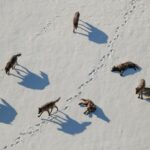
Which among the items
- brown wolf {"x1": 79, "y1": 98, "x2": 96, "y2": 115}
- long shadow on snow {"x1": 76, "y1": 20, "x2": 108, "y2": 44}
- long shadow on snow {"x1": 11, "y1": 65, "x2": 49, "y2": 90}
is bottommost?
brown wolf {"x1": 79, "y1": 98, "x2": 96, "y2": 115}

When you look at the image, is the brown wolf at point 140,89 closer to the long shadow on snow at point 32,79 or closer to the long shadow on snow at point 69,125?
the long shadow on snow at point 69,125

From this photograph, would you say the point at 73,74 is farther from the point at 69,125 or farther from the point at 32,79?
the point at 69,125

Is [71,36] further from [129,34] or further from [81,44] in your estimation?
[129,34]

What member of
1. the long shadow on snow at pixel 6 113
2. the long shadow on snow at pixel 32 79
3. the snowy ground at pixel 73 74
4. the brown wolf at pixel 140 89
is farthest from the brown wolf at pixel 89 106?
the long shadow on snow at pixel 6 113

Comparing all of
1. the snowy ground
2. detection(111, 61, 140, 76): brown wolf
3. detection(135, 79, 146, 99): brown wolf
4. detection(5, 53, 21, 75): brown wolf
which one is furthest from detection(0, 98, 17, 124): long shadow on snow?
detection(135, 79, 146, 99): brown wolf

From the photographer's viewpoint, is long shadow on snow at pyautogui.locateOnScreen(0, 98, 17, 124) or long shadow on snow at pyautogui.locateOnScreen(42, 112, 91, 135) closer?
long shadow on snow at pyautogui.locateOnScreen(42, 112, 91, 135)

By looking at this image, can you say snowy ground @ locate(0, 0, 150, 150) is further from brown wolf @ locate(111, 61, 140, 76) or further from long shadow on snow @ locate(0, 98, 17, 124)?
brown wolf @ locate(111, 61, 140, 76)

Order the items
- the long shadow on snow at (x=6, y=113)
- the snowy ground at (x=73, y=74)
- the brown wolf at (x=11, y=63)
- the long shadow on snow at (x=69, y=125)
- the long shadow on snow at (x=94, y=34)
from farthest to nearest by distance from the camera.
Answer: the long shadow on snow at (x=94, y=34) < the brown wolf at (x=11, y=63) < the long shadow on snow at (x=6, y=113) < the long shadow on snow at (x=69, y=125) < the snowy ground at (x=73, y=74)
